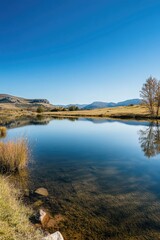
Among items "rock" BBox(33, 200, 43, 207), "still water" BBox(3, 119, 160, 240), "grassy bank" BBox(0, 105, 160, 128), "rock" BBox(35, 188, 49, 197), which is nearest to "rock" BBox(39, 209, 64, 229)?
"still water" BBox(3, 119, 160, 240)

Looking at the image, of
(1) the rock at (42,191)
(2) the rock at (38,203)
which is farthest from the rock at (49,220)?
(1) the rock at (42,191)

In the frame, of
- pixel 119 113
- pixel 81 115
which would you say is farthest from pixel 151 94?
pixel 81 115

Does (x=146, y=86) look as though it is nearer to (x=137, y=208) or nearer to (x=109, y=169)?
(x=109, y=169)

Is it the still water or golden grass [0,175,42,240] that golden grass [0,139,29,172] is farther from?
golden grass [0,175,42,240]

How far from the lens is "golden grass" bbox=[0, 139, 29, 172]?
10.8 m

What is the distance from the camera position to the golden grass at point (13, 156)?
10.8m

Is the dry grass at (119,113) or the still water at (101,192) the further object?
the dry grass at (119,113)

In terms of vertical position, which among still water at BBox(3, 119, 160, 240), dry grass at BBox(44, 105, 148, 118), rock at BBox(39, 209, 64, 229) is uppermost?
dry grass at BBox(44, 105, 148, 118)

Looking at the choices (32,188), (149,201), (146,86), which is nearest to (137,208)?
(149,201)

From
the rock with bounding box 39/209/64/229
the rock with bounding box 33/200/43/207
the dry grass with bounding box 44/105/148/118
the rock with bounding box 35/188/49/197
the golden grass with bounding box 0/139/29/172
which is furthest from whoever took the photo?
the dry grass with bounding box 44/105/148/118

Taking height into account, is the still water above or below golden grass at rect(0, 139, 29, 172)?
below

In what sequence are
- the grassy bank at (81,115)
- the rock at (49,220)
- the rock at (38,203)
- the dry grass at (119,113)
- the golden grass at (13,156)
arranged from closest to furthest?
the rock at (49,220) → the rock at (38,203) → the golden grass at (13,156) → the grassy bank at (81,115) → the dry grass at (119,113)

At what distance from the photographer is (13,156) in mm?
10906

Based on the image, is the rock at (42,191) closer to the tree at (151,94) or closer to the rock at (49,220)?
the rock at (49,220)
